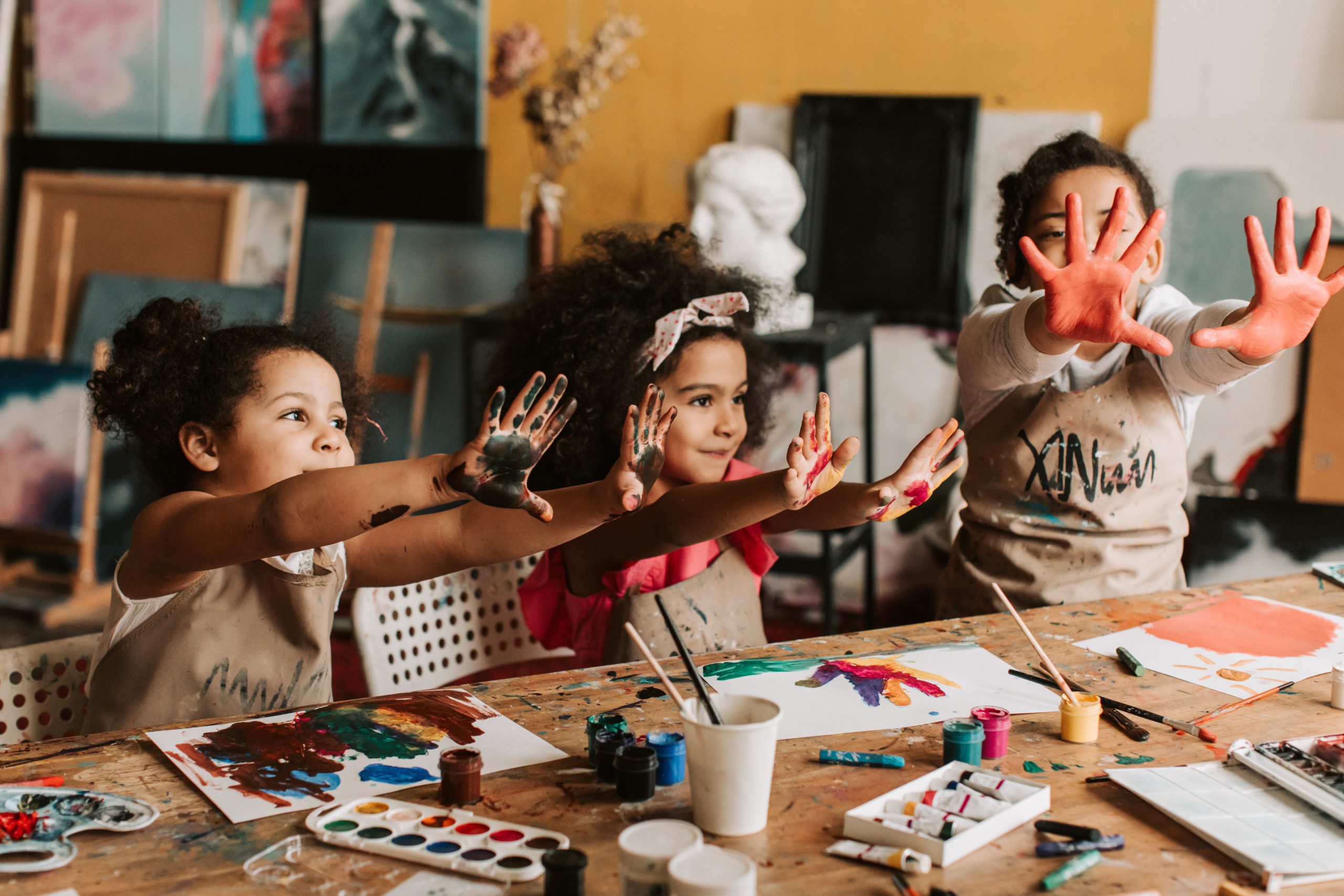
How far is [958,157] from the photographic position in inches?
145

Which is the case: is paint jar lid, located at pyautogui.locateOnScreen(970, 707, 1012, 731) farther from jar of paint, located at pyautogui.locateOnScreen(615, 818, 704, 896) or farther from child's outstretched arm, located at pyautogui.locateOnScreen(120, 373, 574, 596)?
child's outstretched arm, located at pyautogui.locateOnScreen(120, 373, 574, 596)

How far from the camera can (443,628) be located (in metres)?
1.84

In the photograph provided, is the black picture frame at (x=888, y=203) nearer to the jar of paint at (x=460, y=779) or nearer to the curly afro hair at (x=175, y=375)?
the curly afro hair at (x=175, y=375)

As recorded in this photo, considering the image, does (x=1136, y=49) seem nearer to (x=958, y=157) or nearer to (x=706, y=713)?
(x=958, y=157)

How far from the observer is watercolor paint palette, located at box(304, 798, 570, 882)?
1001 mm

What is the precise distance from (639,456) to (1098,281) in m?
0.69

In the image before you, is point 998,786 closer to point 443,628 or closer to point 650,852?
point 650,852

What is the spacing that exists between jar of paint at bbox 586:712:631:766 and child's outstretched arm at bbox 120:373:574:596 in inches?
9.4

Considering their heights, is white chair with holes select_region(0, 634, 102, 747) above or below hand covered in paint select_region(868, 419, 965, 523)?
below

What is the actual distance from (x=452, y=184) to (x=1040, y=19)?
206cm

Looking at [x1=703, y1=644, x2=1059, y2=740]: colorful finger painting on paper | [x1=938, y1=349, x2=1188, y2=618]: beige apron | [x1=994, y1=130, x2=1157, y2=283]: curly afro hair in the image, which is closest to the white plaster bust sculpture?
Answer: [x1=994, y1=130, x2=1157, y2=283]: curly afro hair

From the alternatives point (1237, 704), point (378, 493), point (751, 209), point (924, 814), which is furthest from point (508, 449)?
point (751, 209)

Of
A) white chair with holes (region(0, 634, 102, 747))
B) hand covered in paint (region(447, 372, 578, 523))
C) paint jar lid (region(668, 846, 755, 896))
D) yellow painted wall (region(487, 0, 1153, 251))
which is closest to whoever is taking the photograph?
paint jar lid (region(668, 846, 755, 896))

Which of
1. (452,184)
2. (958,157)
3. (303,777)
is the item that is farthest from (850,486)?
(452,184)
